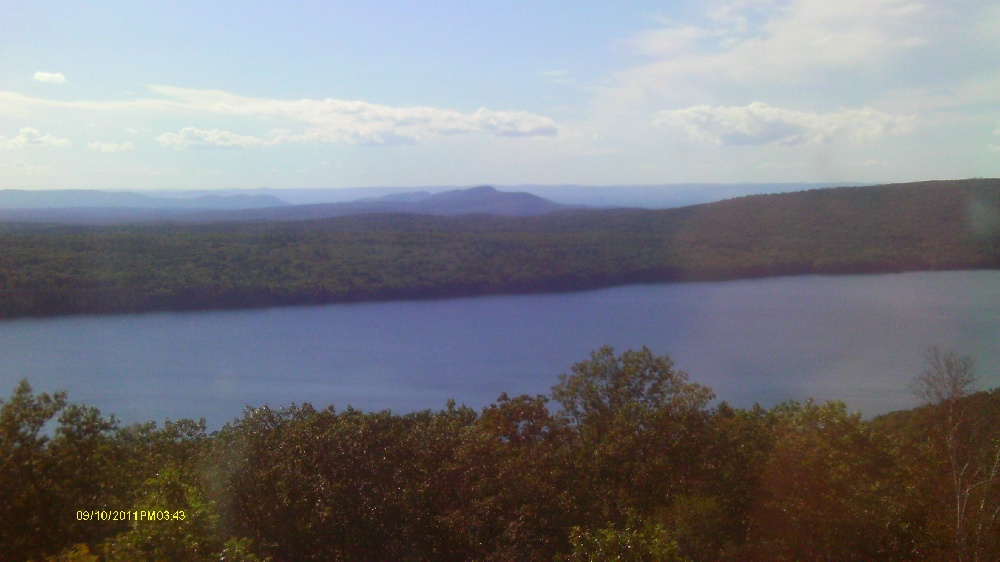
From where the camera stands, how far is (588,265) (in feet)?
93.1

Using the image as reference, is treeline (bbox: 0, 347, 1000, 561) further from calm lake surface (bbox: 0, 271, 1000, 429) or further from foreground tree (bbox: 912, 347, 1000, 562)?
calm lake surface (bbox: 0, 271, 1000, 429)

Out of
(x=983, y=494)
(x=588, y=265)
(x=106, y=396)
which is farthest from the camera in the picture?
(x=588, y=265)

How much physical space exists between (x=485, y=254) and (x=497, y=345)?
405 inches

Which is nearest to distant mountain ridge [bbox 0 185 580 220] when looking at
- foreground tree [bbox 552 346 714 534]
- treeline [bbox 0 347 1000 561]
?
foreground tree [bbox 552 346 714 534]

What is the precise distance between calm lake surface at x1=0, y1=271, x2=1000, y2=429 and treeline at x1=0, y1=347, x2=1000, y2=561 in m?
8.24

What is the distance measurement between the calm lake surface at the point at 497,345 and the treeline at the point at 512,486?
27.0 feet

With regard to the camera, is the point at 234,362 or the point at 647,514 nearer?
the point at 647,514

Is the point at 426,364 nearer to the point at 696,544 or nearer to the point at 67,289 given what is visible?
the point at 67,289

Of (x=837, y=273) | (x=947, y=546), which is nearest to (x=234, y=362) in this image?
(x=947, y=546)

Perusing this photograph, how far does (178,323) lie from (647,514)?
19.4 metres

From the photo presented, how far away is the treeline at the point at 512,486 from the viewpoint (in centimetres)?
474
